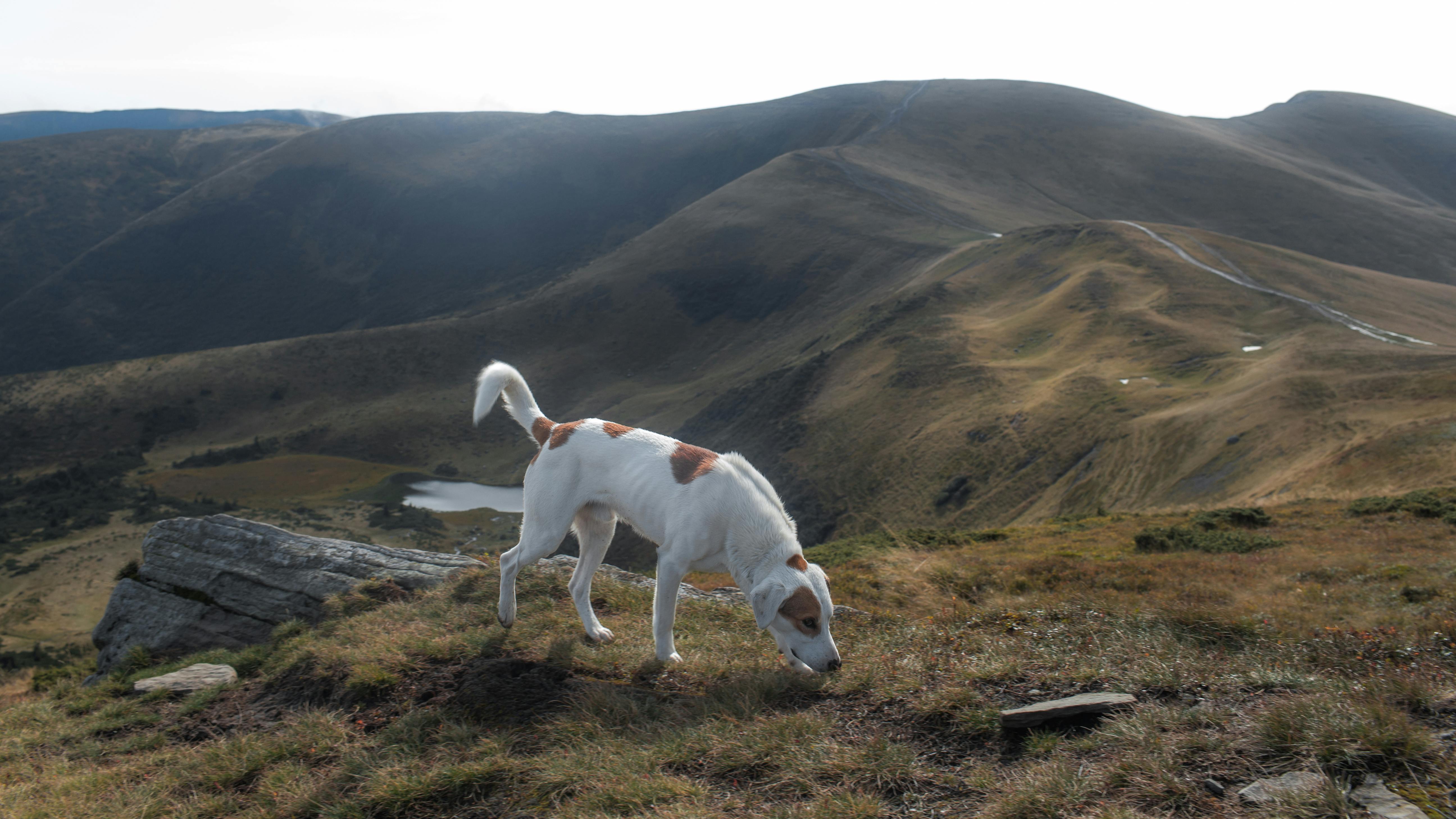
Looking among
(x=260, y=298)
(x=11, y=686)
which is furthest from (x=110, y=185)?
(x=11, y=686)

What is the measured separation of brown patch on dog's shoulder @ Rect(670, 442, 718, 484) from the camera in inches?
256

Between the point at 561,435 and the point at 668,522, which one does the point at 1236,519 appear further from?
the point at 561,435

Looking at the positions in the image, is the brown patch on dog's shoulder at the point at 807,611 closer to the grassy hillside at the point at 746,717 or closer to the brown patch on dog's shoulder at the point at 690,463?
the grassy hillside at the point at 746,717

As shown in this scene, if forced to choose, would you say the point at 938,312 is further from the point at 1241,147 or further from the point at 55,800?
the point at 1241,147

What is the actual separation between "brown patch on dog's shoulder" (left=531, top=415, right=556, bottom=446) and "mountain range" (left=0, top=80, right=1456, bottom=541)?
22.4 m

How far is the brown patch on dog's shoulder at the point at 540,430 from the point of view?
7.75 metres

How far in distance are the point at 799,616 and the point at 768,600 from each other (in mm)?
275

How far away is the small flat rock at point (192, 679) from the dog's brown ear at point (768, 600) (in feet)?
18.9

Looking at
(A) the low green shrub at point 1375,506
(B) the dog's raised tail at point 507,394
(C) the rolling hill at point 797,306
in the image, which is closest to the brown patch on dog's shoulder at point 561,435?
(B) the dog's raised tail at point 507,394

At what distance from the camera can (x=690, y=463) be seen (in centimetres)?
664

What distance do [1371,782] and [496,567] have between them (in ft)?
27.6

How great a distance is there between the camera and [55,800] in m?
5.28

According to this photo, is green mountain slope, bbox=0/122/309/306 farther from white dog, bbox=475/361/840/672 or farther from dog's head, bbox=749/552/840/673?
dog's head, bbox=749/552/840/673

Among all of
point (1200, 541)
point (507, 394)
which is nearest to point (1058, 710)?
point (507, 394)
